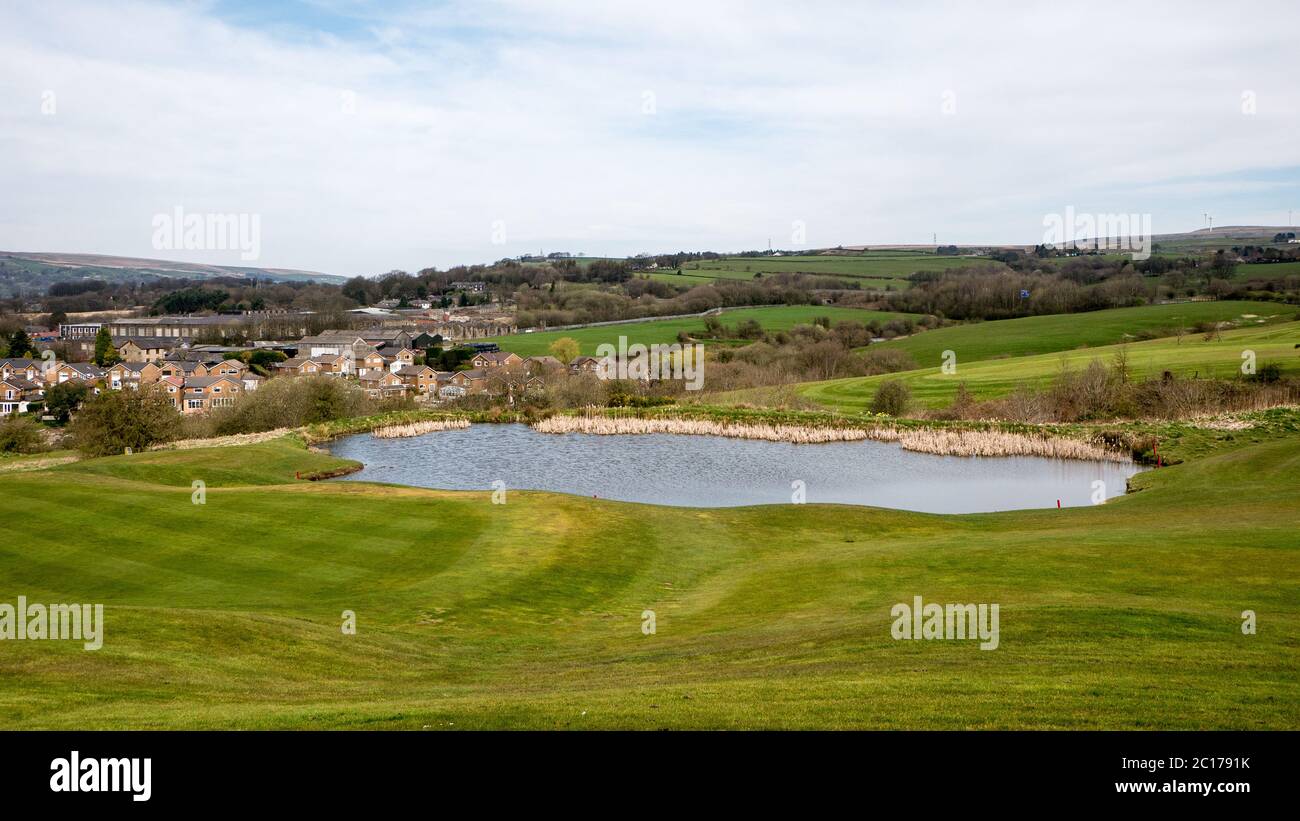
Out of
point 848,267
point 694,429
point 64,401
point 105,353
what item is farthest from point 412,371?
point 848,267

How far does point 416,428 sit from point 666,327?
175 ft

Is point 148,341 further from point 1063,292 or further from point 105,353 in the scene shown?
point 1063,292

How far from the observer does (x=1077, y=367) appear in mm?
70625

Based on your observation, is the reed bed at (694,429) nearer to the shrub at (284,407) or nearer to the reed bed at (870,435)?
the reed bed at (870,435)

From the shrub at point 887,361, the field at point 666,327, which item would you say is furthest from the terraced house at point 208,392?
the shrub at point 887,361

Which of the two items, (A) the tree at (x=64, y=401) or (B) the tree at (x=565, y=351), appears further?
(B) the tree at (x=565, y=351)

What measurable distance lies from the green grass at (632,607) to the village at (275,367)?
154ft

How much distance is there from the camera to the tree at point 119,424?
48812 mm

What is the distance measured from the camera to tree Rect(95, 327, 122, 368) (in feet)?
353
